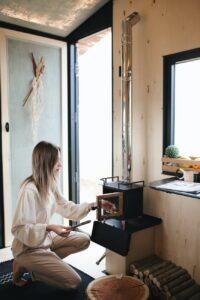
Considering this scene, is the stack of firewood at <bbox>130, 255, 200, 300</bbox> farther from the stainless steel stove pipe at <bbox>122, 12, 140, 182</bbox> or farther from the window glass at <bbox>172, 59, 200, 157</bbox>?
the window glass at <bbox>172, 59, 200, 157</bbox>

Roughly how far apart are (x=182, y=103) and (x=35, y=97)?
1448 mm

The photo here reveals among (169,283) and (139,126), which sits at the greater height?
(139,126)

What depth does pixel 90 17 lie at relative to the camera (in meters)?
2.87

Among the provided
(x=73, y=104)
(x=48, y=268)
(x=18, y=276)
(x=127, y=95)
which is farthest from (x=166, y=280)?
(x=73, y=104)

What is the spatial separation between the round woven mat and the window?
1.02 metres

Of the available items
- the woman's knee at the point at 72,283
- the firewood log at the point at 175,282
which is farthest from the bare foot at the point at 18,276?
the firewood log at the point at 175,282

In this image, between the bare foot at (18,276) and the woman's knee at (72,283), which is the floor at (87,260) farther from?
the bare foot at (18,276)

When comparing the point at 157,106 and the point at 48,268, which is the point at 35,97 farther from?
the point at 48,268

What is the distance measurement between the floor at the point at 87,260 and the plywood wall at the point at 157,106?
53cm

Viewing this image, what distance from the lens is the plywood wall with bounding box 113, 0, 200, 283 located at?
2.01 meters

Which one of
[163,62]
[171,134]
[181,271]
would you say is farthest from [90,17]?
[181,271]

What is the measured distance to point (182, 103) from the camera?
2.32 m

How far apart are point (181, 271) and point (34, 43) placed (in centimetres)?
239

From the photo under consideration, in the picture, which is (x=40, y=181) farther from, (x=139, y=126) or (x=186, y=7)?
(x=186, y=7)
